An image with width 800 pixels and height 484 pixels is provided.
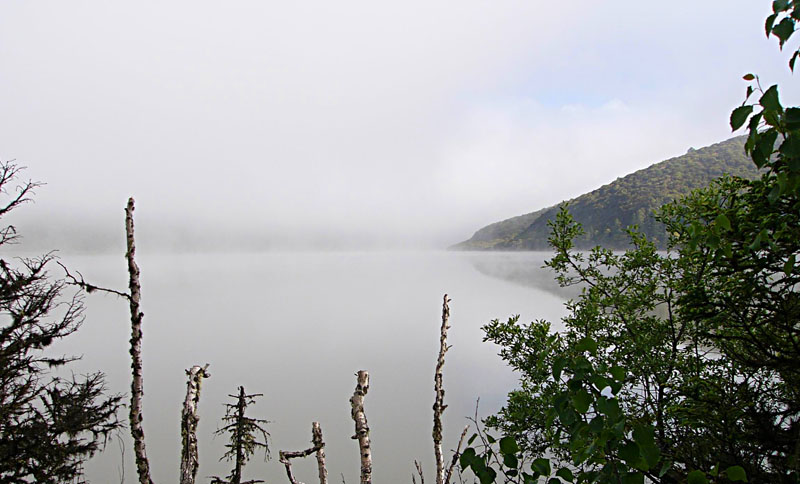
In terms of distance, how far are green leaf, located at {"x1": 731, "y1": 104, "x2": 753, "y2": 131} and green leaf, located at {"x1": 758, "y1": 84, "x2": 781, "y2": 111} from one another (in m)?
0.03

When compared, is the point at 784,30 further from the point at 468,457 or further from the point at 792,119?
the point at 468,457

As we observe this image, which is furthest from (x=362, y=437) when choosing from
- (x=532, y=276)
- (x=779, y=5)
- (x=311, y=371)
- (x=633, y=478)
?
(x=532, y=276)

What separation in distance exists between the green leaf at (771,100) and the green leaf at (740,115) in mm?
26

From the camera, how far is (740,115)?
84cm

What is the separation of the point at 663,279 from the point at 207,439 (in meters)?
12.6

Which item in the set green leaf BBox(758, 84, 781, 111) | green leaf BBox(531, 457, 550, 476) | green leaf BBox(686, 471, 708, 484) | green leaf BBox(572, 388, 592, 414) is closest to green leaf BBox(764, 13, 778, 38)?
green leaf BBox(758, 84, 781, 111)

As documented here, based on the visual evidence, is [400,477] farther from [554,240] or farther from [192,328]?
[192,328]

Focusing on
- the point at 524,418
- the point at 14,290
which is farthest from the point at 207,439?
the point at 524,418

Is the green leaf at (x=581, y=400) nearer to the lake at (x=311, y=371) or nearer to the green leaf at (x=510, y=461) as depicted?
the green leaf at (x=510, y=461)

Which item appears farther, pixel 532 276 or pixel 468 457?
pixel 532 276

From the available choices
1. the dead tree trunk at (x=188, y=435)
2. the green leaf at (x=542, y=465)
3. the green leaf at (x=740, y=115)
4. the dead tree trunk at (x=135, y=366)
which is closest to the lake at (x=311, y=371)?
the dead tree trunk at (x=188, y=435)

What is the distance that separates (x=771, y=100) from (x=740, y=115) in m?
0.06

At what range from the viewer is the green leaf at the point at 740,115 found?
0.82m

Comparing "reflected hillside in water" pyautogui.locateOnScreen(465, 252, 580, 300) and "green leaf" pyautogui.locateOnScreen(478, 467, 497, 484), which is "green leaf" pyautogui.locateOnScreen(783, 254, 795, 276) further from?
"reflected hillside in water" pyautogui.locateOnScreen(465, 252, 580, 300)
